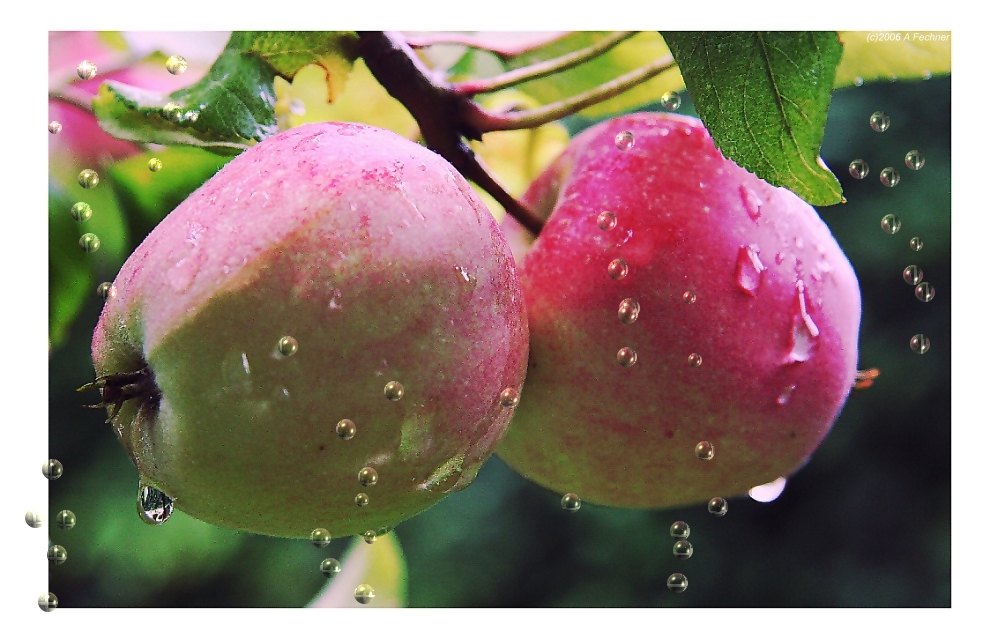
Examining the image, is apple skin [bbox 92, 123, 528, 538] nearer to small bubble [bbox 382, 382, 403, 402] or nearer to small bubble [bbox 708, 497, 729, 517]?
small bubble [bbox 382, 382, 403, 402]

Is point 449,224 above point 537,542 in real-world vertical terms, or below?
above

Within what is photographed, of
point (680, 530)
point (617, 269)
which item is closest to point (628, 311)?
point (617, 269)

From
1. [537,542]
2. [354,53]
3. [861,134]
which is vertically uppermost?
[354,53]

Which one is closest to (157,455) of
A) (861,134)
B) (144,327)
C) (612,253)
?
(144,327)

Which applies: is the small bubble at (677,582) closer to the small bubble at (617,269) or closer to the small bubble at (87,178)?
the small bubble at (617,269)

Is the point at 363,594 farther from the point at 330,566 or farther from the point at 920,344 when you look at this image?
the point at 920,344

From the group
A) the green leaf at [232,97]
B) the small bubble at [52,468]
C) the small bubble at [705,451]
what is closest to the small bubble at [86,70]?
the green leaf at [232,97]

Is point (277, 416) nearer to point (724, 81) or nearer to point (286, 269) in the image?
point (286, 269)
